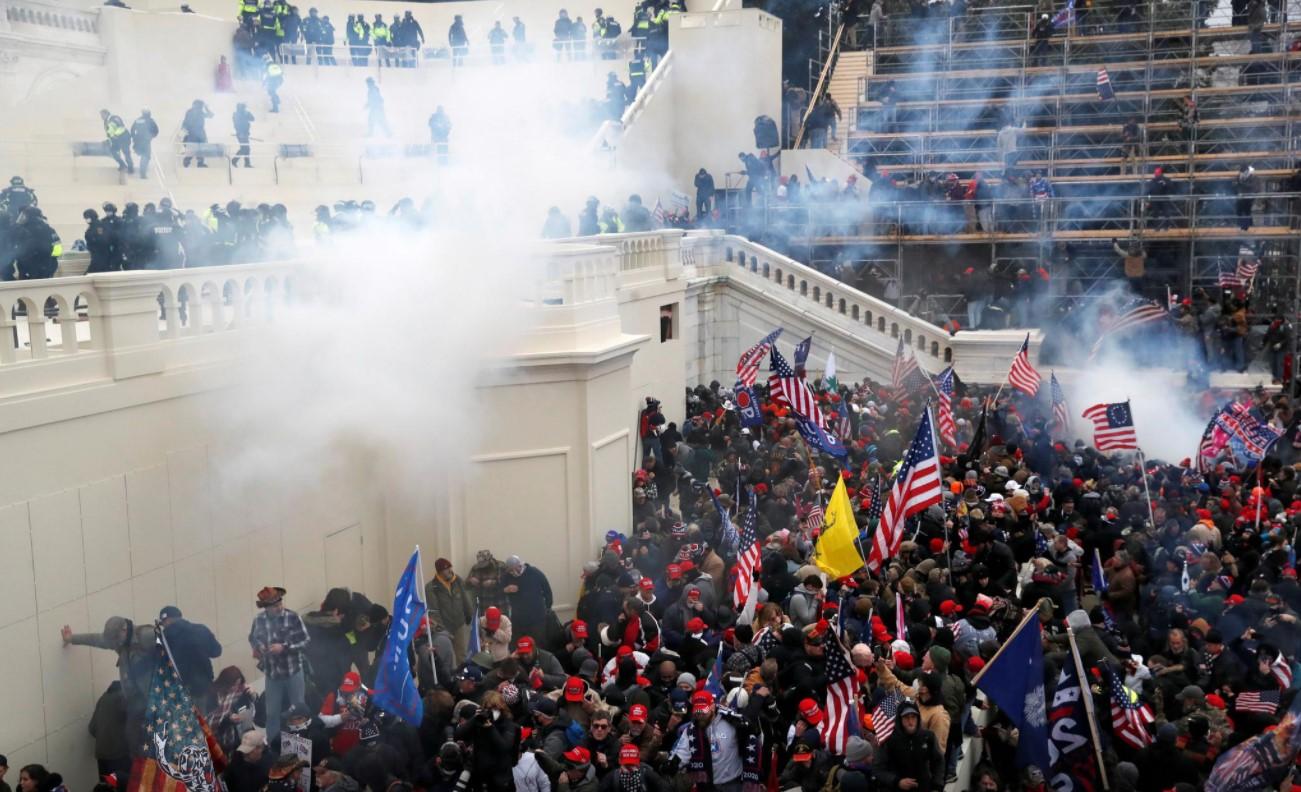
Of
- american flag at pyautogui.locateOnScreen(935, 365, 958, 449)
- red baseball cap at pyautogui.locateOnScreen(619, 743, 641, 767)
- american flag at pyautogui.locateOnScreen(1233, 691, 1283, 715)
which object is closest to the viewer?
red baseball cap at pyautogui.locateOnScreen(619, 743, 641, 767)

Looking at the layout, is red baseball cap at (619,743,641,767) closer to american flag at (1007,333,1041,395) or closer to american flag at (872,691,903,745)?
american flag at (872,691,903,745)

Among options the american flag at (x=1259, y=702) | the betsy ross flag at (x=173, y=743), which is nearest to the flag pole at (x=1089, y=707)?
the american flag at (x=1259, y=702)

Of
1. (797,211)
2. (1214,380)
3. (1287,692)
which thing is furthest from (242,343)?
(797,211)

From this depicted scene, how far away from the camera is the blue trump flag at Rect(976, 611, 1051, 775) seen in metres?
A: 8.92

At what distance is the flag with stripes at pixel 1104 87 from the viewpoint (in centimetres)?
2927

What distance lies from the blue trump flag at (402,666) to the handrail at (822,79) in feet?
72.5

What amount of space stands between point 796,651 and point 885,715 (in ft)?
3.58

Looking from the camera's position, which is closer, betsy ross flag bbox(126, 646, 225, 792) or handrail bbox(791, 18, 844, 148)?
betsy ross flag bbox(126, 646, 225, 792)

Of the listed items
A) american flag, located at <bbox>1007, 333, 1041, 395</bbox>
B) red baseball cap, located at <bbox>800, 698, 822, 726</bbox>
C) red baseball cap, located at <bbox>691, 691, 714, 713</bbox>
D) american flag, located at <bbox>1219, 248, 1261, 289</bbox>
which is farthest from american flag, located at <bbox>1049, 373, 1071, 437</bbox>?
red baseball cap, located at <bbox>691, 691, 714, 713</bbox>

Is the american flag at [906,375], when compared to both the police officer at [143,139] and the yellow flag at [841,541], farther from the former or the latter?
the police officer at [143,139]

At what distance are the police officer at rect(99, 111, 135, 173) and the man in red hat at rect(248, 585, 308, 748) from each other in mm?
11633

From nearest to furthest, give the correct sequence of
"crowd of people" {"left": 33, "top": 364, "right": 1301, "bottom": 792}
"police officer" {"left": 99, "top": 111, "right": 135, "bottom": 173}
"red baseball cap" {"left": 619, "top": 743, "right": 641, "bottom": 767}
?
"red baseball cap" {"left": 619, "top": 743, "right": 641, "bottom": 767} → "crowd of people" {"left": 33, "top": 364, "right": 1301, "bottom": 792} → "police officer" {"left": 99, "top": 111, "right": 135, "bottom": 173}

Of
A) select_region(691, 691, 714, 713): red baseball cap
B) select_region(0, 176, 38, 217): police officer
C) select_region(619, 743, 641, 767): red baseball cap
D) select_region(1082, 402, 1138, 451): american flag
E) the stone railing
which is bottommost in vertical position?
select_region(619, 743, 641, 767): red baseball cap

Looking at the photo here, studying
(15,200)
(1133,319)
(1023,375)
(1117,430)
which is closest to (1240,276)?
(1133,319)
